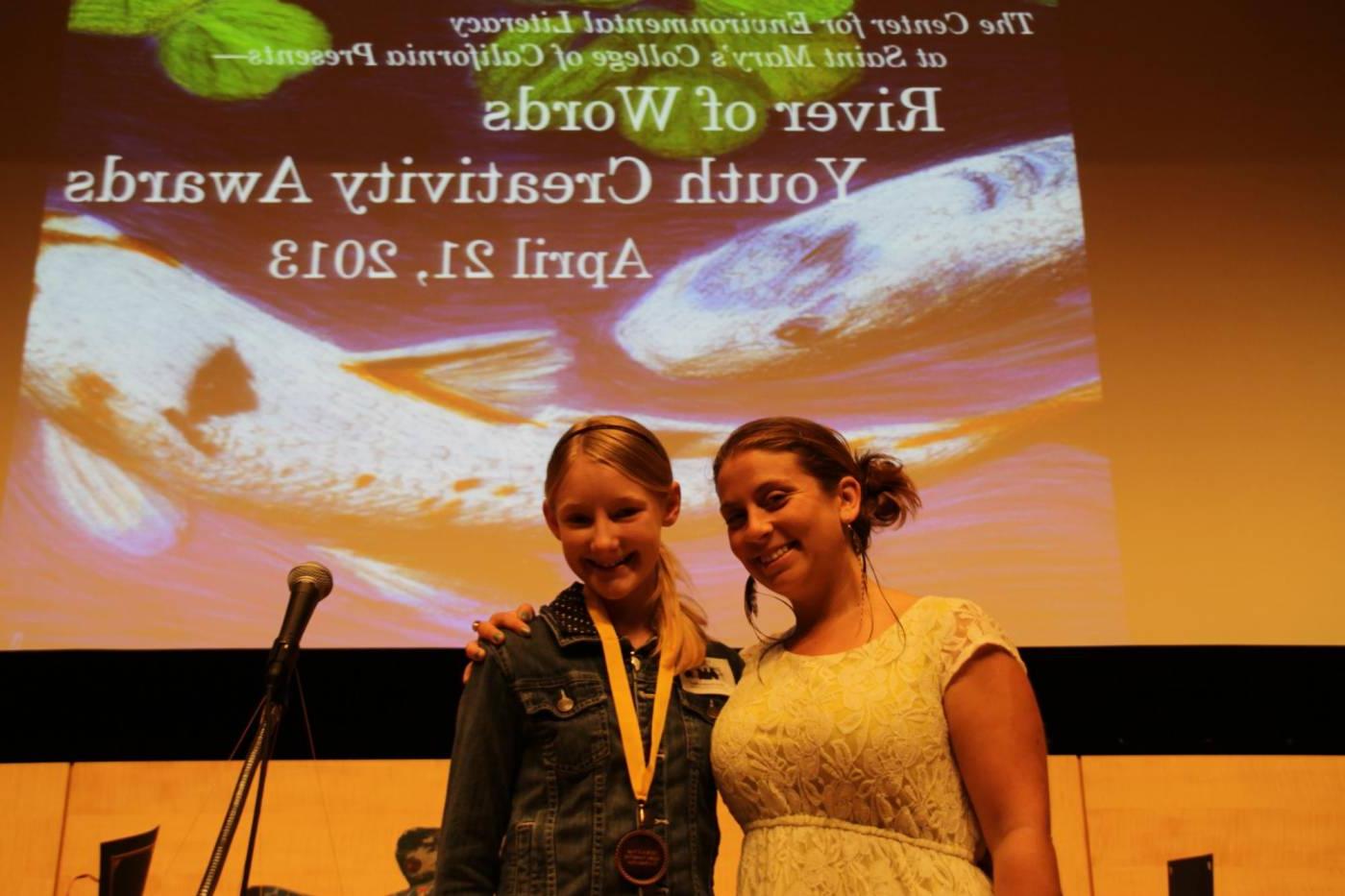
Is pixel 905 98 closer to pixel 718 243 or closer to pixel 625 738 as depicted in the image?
pixel 718 243

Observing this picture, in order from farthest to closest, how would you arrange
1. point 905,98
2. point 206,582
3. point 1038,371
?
point 905,98 → point 1038,371 → point 206,582

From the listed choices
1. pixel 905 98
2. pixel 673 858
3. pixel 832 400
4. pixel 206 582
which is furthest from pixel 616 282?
pixel 673 858

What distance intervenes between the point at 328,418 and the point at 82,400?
2.09 feet

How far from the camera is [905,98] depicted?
3443mm

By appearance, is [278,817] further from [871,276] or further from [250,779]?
[871,276]

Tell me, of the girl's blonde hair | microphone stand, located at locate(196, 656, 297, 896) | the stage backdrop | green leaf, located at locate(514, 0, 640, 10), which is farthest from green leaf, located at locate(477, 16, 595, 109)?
microphone stand, located at locate(196, 656, 297, 896)

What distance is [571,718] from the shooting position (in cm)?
157

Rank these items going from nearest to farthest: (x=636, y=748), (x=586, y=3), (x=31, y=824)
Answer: (x=636, y=748) < (x=31, y=824) < (x=586, y=3)

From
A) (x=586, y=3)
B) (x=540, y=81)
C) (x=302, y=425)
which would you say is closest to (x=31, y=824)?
(x=302, y=425)

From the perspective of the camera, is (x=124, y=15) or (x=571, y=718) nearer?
(x=571, y=718)

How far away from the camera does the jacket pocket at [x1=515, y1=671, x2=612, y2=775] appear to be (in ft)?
5.08

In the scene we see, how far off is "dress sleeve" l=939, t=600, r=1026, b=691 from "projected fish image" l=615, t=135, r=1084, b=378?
1.72 meters

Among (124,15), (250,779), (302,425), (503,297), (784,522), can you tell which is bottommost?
(250,779)

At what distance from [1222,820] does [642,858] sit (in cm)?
191
